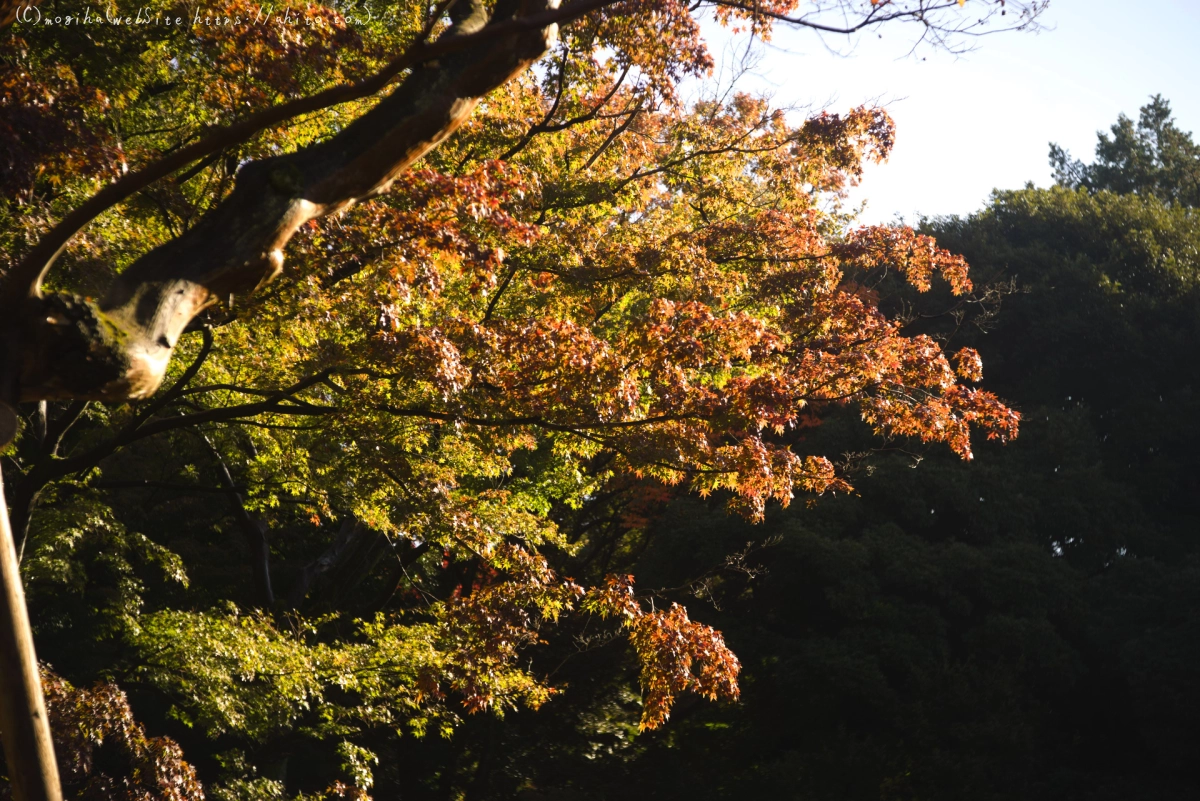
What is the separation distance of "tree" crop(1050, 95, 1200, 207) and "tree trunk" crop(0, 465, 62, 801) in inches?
1297

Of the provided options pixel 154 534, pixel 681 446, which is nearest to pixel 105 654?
pixel 154 534

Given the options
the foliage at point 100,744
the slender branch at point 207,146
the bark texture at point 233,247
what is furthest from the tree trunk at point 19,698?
the foliage at point 100,744

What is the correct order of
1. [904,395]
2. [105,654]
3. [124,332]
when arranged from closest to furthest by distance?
1. [124,332]
2. [904,395]
3. [105,654]

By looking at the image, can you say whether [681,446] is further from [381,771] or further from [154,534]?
[381,771]

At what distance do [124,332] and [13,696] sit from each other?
102 centimetres

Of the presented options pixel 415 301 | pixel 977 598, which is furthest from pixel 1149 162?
pixel 415 301

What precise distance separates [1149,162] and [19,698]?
36187 mm

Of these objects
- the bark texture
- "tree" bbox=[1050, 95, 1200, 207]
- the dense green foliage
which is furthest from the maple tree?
"tree" bbox=[1050, 95, 1200, 207]

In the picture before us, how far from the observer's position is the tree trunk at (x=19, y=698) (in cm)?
237

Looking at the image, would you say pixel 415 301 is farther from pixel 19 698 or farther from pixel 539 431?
pixel 19 698

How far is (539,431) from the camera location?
1027 cm

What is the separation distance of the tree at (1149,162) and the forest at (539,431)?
1274 centimetres

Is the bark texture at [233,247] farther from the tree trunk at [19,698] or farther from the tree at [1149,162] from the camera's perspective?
the tree at [1149,162]

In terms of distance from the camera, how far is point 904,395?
6984 millimetres
